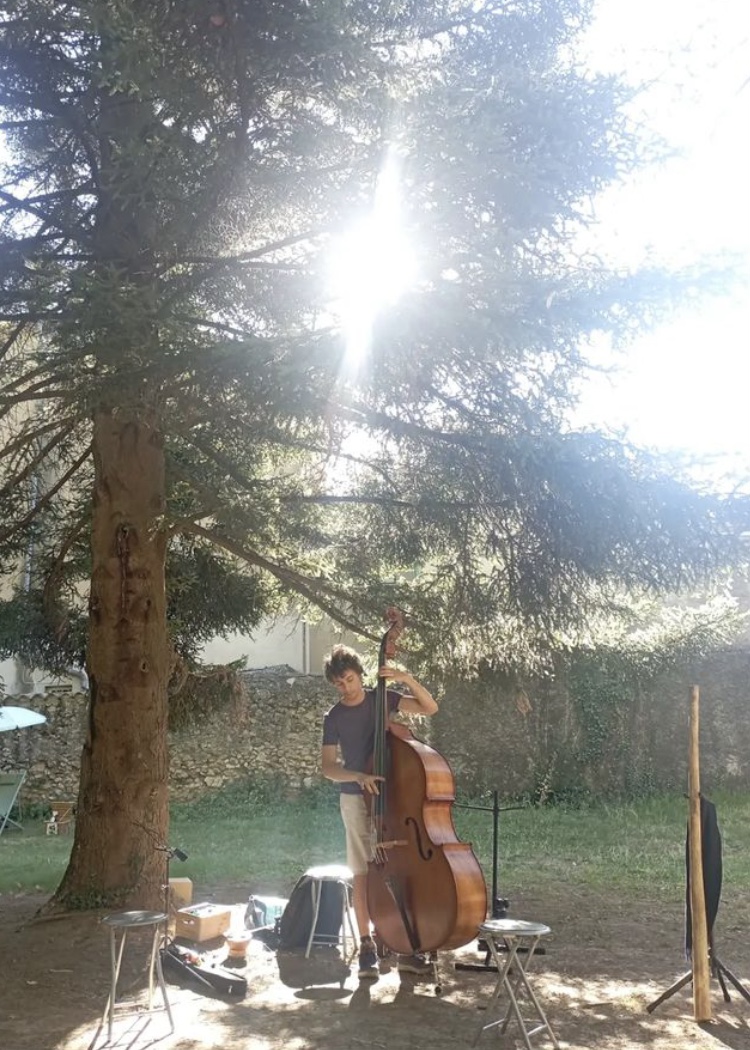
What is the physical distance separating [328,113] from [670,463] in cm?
277

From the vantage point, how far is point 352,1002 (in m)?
4.34

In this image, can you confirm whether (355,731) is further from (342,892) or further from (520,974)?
(520,974)

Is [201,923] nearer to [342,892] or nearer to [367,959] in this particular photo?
[342,892]

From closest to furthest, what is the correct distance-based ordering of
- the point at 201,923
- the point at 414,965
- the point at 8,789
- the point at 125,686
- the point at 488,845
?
the point at 414,965, the point at 201,923, the point at 125,686, the point at 488,845, the point at 8,789

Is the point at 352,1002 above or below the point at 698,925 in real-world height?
below

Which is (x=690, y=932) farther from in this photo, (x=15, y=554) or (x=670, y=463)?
(x=15, y=554)

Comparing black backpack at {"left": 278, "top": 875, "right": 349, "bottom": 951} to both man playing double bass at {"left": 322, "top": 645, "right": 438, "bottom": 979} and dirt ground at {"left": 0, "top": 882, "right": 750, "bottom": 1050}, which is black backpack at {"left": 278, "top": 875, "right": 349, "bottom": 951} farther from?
man playing double bass at {"left": 322, "top": 645, "right": 438, "bottom": 979}

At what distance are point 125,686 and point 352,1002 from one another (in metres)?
2.77

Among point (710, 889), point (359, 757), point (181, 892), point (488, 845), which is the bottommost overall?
point (488, 845)

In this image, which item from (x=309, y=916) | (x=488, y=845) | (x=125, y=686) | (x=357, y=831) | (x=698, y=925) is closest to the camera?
(x=698, y=925)

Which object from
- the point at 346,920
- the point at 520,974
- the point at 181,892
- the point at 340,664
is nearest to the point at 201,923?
the point at 346,920

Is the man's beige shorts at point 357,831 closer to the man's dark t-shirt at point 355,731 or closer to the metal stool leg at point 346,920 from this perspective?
the man's dark t-shirt at point 355,731

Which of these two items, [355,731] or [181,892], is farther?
[181,892]

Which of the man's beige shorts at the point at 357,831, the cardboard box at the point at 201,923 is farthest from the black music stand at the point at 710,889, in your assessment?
the cardboard box at the point at 201,923
